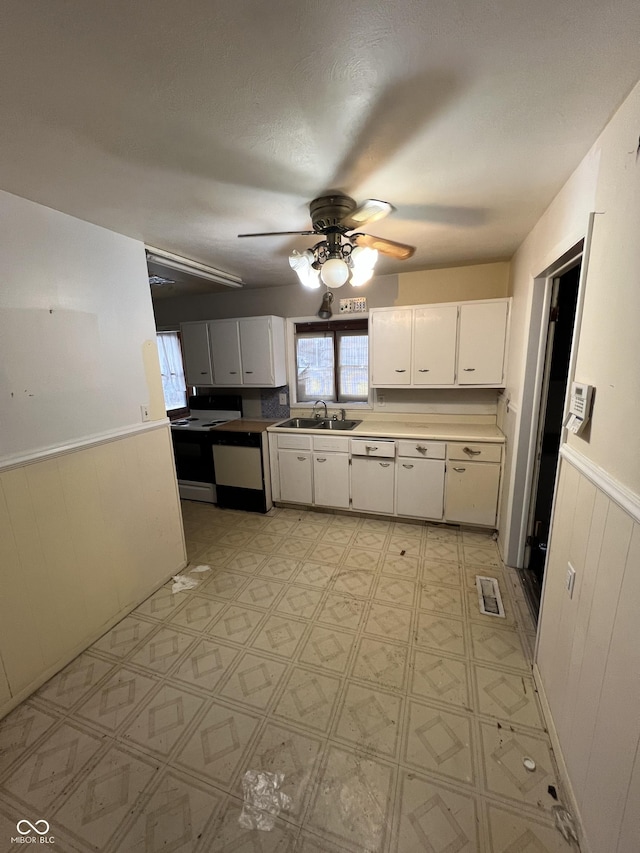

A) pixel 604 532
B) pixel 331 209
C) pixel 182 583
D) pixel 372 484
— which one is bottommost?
pixel 182 583

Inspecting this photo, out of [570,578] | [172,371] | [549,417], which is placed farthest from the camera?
[172,371]

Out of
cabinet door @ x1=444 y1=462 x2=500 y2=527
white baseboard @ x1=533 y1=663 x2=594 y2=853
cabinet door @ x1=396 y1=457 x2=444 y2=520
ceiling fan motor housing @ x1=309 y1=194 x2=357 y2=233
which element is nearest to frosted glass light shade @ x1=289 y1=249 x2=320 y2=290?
ceiling fan motor housing @ x1=309 y1=194 x2=357 y2=233

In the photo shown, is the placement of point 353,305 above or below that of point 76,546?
above

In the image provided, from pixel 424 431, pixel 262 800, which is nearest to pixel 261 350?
pixel 424 431

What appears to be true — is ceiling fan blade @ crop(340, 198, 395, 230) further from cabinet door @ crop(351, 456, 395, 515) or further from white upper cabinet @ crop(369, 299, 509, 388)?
cabinet door @ crop(351, 456, 395, 515)

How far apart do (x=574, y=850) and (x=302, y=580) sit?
1634 mm

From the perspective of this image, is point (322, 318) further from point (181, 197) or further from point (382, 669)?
point (382, 669)

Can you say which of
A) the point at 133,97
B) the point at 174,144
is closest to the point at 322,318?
the point at 174,144

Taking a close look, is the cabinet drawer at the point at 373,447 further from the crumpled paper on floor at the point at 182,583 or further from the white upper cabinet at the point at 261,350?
the crumpled paper on floor at the point at 182,583

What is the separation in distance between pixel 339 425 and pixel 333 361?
0.71m

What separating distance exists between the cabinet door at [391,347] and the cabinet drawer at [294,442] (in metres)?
0.89

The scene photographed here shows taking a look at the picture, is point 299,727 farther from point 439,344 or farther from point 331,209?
point 439,344

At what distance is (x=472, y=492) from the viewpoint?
9.30 ft

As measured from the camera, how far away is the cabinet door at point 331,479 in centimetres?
317
